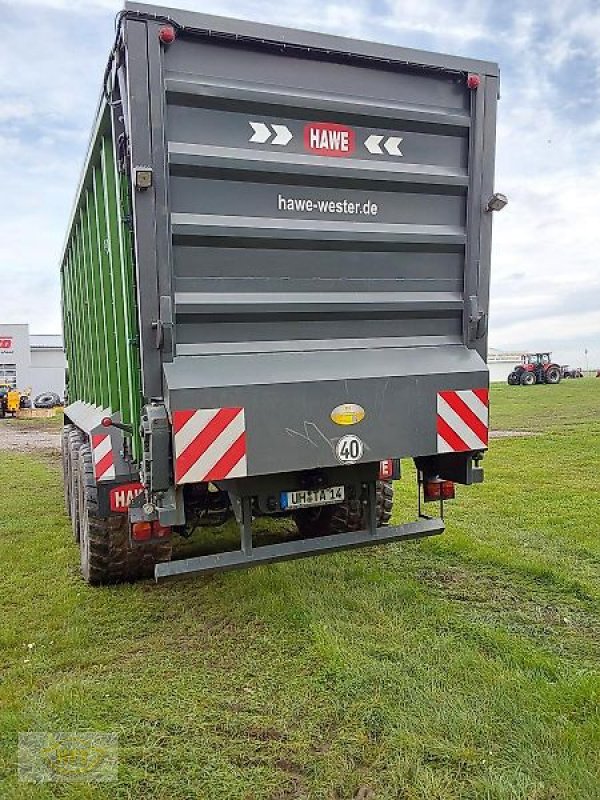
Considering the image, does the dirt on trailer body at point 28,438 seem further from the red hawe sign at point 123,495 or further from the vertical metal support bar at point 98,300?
the red hawe sign at point 123,495

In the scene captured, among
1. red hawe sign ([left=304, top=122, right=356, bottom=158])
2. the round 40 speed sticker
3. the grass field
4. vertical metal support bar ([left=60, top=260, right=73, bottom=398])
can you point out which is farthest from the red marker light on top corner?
vertical metal support bar ([left=60, top=260, right=73, bottom=398])

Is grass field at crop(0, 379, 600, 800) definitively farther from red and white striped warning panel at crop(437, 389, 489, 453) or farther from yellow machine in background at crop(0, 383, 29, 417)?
yellow machine in background at crop(0, 383, 29, 417)

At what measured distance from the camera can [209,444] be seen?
10.7 feet

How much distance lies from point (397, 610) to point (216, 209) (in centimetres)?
256

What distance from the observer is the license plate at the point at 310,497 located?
3.76 meters

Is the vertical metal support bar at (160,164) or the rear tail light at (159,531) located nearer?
the vertical metal support bar at (160,164)

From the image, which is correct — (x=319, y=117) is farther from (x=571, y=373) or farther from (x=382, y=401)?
(x=571, y=373)

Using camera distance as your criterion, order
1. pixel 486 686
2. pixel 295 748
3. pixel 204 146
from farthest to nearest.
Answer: pixel 204 146 < pixel 486 686 < pixel 295 748

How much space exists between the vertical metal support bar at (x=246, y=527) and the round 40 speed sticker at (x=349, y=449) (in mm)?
576

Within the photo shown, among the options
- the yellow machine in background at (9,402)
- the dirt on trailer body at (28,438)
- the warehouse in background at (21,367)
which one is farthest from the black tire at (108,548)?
the warehouse in background at (21,367)

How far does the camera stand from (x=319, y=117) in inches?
141

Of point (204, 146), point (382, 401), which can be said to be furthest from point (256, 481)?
point (204, 146)

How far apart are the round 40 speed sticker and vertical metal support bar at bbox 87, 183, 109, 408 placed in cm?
219

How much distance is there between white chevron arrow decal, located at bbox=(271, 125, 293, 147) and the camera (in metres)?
3.50
